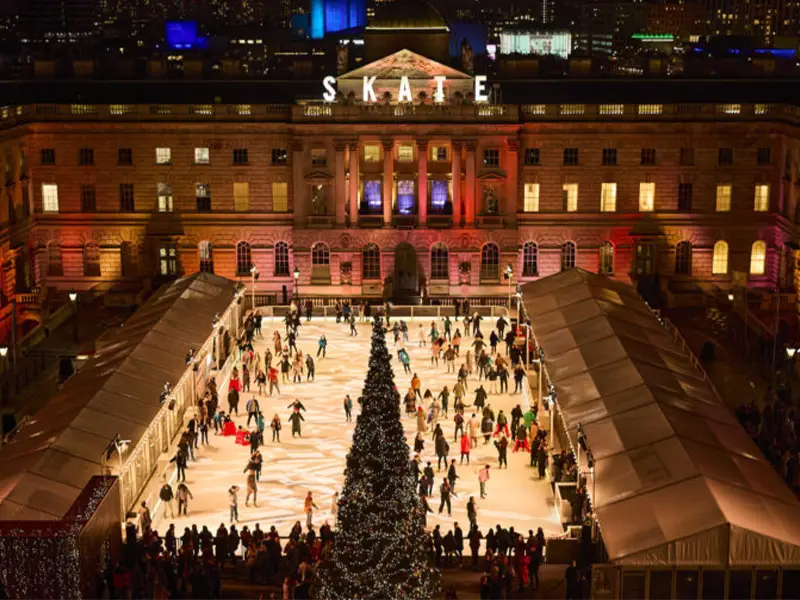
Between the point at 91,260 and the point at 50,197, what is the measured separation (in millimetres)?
4616

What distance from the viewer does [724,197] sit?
106 metres

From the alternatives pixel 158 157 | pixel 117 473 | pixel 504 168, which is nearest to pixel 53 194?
pixel 158 157

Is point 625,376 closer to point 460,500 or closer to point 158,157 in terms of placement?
point 460,500

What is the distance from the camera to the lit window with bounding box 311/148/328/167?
105m

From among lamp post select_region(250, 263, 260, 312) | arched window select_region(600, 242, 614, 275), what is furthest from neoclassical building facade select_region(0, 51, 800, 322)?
lamp post select_region(250, 263, 260, 312)

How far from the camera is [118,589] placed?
1996 inches

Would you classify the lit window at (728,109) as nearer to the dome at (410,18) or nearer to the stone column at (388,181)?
the dome at (410,18)

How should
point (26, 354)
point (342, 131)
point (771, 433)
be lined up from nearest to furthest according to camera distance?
point (771, 433) → point (26, 354) → point (342, 131)

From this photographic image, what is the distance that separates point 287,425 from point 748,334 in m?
31.7

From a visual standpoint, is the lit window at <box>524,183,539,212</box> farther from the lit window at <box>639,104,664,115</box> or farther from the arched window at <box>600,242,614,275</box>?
the lit window at <box>639,104,664,115</box>

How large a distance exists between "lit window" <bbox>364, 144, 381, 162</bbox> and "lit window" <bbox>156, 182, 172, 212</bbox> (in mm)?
12306

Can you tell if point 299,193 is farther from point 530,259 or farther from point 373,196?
point 530,259

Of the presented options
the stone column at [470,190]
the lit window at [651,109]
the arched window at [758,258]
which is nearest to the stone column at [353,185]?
the stone column at [470,190]

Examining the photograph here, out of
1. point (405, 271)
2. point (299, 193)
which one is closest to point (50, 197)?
point (299, 193)
